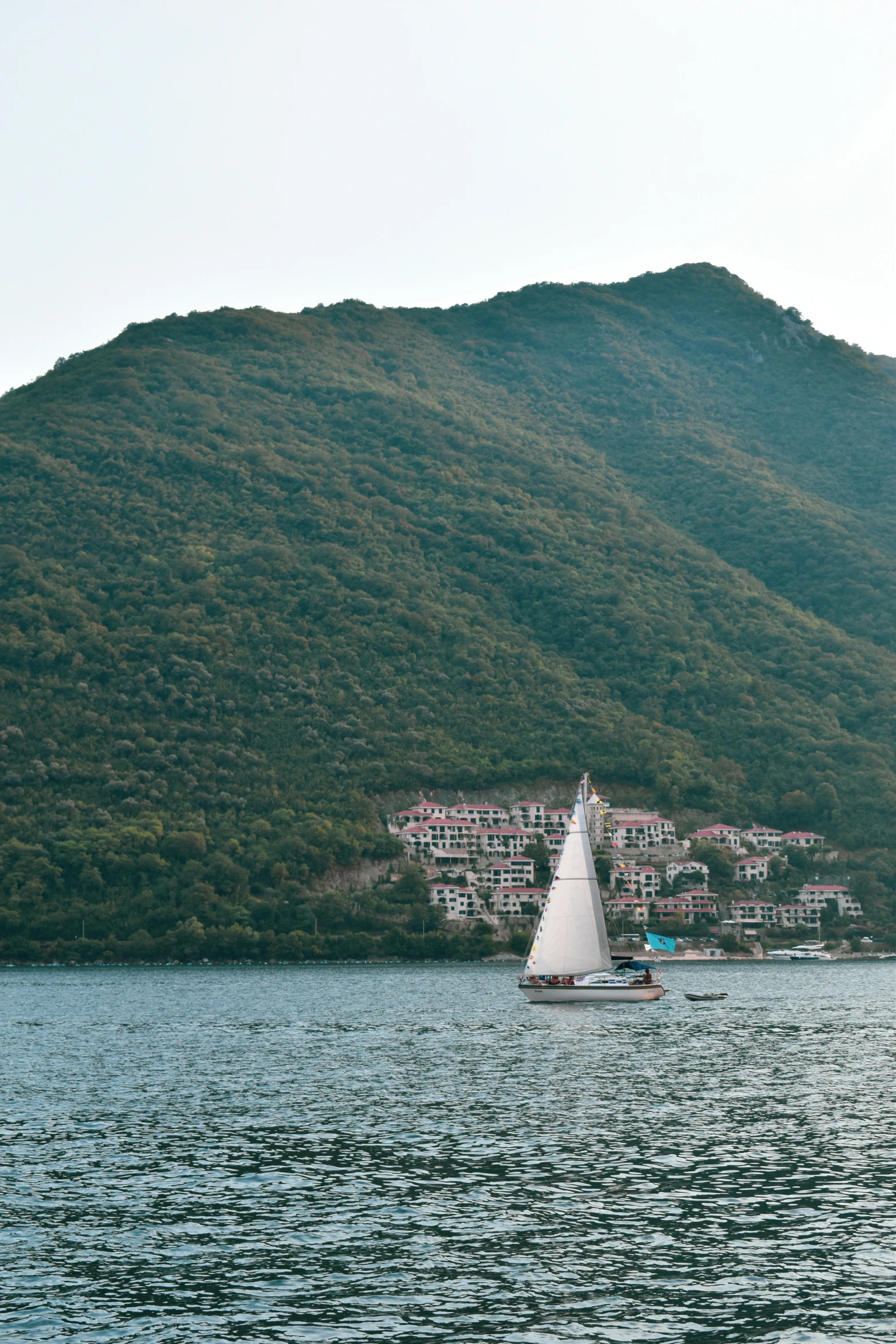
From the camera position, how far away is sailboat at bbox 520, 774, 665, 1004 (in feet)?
309

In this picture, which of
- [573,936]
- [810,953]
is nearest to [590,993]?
[573,936]

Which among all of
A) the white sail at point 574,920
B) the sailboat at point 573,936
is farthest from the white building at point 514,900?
the white sail at point 574,920

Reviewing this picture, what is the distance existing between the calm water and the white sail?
43.3 feet

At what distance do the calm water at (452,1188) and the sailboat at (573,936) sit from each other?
13218 mm

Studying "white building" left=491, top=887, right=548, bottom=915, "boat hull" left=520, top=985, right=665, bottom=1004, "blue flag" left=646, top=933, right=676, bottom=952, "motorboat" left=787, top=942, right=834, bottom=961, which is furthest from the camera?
"white building" left=491, top=887, right=548, bottom=915

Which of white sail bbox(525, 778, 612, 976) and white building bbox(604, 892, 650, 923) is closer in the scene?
white sail bbox(525, 778, 612, 976)

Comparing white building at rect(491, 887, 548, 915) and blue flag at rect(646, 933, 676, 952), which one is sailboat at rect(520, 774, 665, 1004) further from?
white building at rect(491, 887, 548, 915)

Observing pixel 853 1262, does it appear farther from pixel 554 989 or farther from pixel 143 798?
pixel 143 798

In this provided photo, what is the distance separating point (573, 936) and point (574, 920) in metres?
1.52

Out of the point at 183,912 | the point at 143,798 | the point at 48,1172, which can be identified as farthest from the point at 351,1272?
the point at 143,798

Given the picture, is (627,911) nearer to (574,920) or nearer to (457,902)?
(457,902)

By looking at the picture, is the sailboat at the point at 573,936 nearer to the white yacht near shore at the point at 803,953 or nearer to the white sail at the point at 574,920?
the white sail at the point at 574,920

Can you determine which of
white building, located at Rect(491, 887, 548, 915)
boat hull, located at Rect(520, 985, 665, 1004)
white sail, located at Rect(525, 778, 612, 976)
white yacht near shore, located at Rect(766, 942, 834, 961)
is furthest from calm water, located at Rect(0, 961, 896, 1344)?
white yacht near shore, located at Rect(766, 942, 834, 961)

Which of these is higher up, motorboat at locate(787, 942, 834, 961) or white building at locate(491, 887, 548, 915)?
white building at locate(491, 887, 548, 915)
